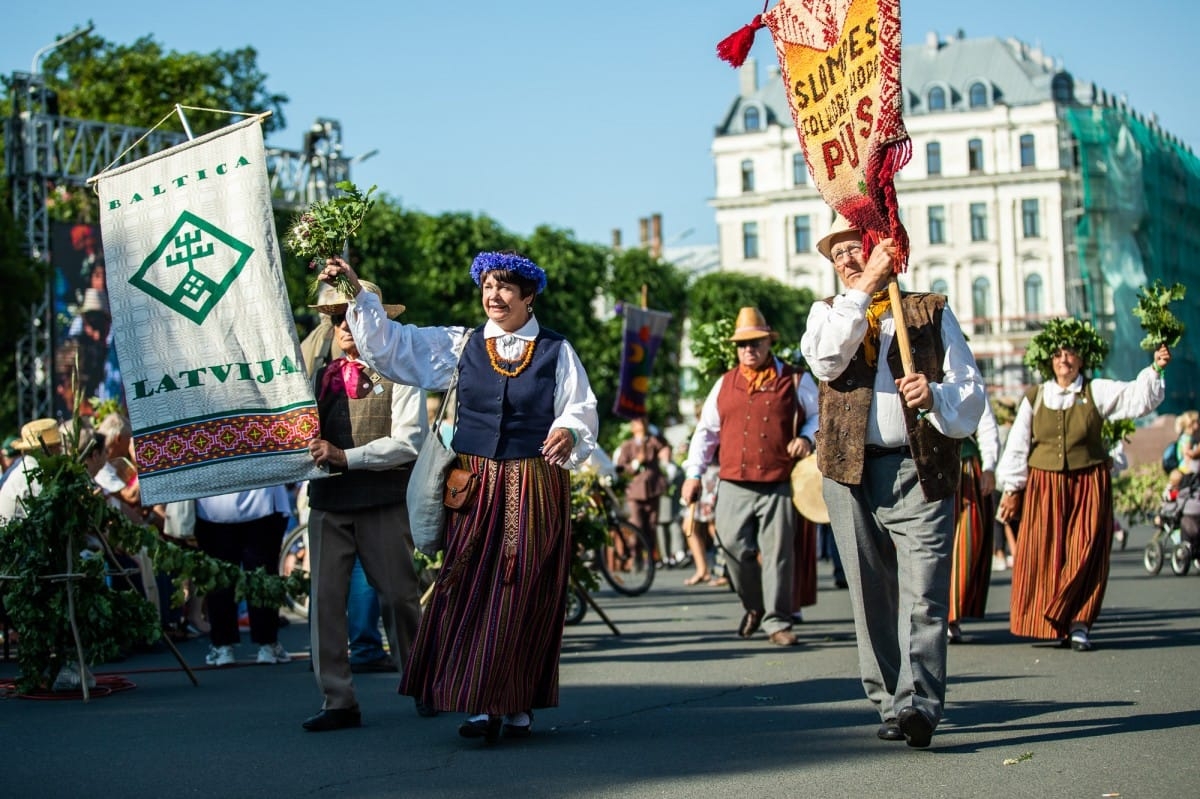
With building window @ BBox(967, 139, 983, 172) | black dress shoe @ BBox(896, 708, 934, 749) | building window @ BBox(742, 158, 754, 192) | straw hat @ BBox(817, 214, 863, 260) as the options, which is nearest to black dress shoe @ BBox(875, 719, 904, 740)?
black dress shoe @ BBox(896, 708, 934, 749)

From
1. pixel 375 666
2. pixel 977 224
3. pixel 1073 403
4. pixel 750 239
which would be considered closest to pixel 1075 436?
pixel 1073 403

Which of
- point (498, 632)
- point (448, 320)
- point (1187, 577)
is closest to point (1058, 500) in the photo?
point (498, 632)

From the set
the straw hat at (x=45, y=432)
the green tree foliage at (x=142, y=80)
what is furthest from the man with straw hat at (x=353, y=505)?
the green tree foliage at (x=142, y=80)

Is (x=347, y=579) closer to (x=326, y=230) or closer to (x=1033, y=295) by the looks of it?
(x=326, y=230)

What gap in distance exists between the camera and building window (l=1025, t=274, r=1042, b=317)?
89.4m

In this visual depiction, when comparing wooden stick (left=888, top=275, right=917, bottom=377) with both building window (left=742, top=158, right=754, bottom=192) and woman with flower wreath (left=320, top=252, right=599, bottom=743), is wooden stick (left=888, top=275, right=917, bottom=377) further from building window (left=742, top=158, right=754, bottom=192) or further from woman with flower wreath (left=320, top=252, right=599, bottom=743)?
building window (left=742, top=158, right=754, bottom=192)

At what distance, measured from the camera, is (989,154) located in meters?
90.1

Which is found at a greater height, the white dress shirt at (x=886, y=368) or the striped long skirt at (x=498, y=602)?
the white dress shirt at (x=886, y=368)

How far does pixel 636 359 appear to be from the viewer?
23047 millimetres

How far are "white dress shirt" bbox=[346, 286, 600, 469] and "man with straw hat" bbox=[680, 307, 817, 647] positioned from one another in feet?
13.6

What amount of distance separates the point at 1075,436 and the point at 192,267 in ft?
17.9

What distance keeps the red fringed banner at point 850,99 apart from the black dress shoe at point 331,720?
316 centimetres

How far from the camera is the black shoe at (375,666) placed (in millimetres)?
10328

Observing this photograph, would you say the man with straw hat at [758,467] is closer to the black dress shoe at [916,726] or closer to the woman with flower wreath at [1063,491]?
the woman with flower wreath at [1063,491]
